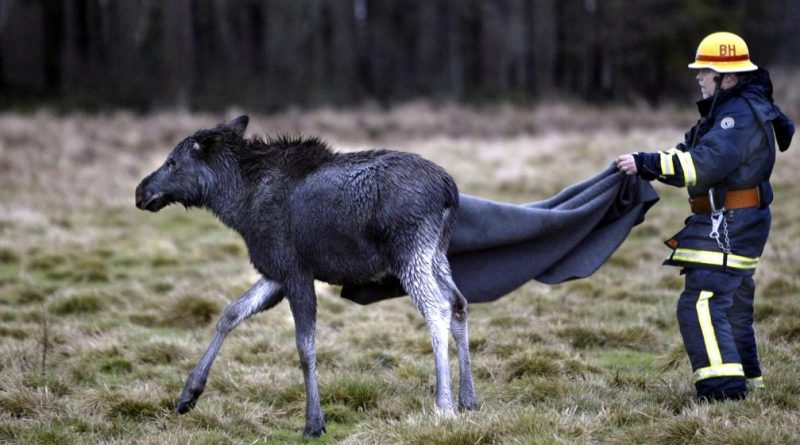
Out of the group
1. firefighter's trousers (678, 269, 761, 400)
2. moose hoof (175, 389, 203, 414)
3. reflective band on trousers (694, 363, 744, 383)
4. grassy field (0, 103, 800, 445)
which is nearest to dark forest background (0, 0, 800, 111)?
grassy field (0, 103, 800, 445)

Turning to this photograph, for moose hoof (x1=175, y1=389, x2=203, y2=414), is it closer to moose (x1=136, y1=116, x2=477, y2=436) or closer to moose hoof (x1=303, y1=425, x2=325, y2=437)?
moose (x1=136, y1=116, x2=477, y2=436)

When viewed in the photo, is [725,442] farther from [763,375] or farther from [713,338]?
[763,375]

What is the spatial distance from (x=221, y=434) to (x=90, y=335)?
3236 mm

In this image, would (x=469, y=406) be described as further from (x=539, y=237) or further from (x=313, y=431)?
(x=539, y=237)

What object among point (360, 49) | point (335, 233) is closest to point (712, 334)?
point (335, 233)

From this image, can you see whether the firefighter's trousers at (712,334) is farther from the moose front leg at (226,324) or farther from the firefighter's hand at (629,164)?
the moose front leg at (226,324)

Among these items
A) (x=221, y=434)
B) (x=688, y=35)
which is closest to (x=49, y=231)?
(x=221, y=434)

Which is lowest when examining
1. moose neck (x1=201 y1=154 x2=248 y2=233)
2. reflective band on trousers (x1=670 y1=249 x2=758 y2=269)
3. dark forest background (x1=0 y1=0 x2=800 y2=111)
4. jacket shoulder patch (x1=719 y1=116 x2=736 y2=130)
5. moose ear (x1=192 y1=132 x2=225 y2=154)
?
reflective band on trousers (x1=670 y1=249 x2=758 y2=269)

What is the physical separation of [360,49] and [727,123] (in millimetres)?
26133

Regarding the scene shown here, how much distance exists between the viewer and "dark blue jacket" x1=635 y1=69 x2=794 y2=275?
5.78 m

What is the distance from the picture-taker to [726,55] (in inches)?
234

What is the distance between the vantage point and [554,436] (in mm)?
5199

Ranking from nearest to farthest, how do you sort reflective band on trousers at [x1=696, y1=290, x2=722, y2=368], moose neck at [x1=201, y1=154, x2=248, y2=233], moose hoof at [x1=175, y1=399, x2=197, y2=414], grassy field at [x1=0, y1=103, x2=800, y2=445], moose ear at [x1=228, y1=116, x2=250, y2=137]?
grassy field at [x1=0, y1=103, x2=800, y2=445], reflective band on trousers at [x1=696, y1=290, x2=722, y2=368], moose hoof at [x1=175, y1=399, x2=197, y2=414], moose neck at [x1=201, y1=154, x2=248, y2=233], moose ear at [x1=228, y1=116, x2=250, y2=137]

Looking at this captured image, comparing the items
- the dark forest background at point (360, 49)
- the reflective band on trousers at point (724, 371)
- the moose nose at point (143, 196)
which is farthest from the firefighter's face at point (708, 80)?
the dark forest background at point (360, 49)
